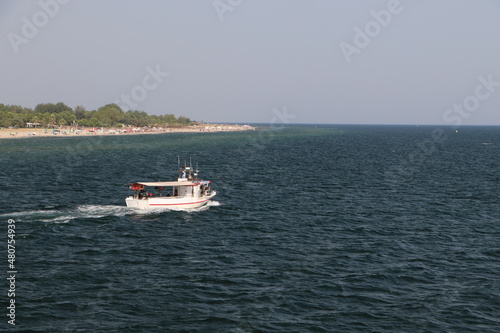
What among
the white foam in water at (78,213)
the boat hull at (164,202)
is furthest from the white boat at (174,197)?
the white foam in water at (78,213)

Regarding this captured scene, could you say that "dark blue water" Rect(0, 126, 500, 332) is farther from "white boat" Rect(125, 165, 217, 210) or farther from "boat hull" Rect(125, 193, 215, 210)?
"white boat" Rect(125, 165, 217, 210)

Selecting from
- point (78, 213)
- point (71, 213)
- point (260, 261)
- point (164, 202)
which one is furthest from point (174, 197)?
point (260, 261)

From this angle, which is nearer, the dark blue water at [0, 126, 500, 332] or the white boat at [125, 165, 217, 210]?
the dark blue water at [0, 126, 500, 332]

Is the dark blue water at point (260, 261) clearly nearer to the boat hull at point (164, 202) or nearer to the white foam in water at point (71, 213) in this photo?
the white foam in water at point (71, 213)

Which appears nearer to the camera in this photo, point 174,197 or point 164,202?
point 164,202

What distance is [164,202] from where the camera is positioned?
187 ft

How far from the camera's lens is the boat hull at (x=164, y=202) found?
185 feet

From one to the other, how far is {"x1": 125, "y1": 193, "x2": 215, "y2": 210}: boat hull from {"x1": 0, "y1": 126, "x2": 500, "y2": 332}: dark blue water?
1758 millimetres

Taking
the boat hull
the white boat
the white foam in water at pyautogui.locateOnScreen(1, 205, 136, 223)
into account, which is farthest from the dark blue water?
the white boat

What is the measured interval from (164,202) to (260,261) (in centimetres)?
2246

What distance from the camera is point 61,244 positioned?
41750mm

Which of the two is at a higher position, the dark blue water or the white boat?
the white boat

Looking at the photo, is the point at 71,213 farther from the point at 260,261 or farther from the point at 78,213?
the point at 260,261

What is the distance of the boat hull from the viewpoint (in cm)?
5634
